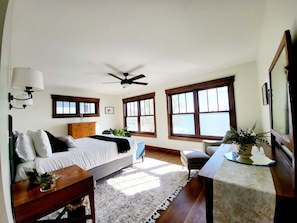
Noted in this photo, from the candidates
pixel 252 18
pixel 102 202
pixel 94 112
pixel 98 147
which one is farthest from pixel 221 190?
pixel 94 112

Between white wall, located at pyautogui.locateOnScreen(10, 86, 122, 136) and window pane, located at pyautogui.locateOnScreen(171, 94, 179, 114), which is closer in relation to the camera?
white wall, located at pyautogui.locateOnScreen(10, 86, 122, 136)

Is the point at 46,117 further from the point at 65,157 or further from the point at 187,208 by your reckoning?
the point at 187,208

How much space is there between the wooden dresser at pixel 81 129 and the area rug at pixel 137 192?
266 centimetres

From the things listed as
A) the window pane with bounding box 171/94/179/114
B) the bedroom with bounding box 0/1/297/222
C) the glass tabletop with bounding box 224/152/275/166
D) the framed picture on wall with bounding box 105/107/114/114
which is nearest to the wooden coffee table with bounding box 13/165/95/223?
the glass tabletop with bounding box 224/152/275/166

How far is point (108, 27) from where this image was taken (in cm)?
176

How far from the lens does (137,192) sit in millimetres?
2266

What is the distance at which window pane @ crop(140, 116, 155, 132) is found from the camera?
5.46 meters

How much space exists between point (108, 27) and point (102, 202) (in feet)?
8.55

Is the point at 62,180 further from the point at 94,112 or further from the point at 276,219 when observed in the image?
the point at 94,112

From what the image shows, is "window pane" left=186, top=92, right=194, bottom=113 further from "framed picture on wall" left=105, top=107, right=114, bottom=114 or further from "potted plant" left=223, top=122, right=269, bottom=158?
"framed picture on wall" left=105, top=107, right=114, bottom=114

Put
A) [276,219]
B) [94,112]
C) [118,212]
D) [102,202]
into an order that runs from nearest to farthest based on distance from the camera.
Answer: [276,219], [118,212], [102,202], [94,112]

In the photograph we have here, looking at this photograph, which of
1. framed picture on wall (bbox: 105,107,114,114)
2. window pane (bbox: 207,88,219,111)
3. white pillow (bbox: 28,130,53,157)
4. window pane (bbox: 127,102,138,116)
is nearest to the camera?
white pillow (bbox: 28,130,53,157)

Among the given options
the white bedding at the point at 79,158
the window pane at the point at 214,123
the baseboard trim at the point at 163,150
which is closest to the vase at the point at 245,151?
the white bedding at the point at 79,158

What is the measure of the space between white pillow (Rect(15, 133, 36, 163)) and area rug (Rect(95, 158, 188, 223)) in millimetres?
1199
